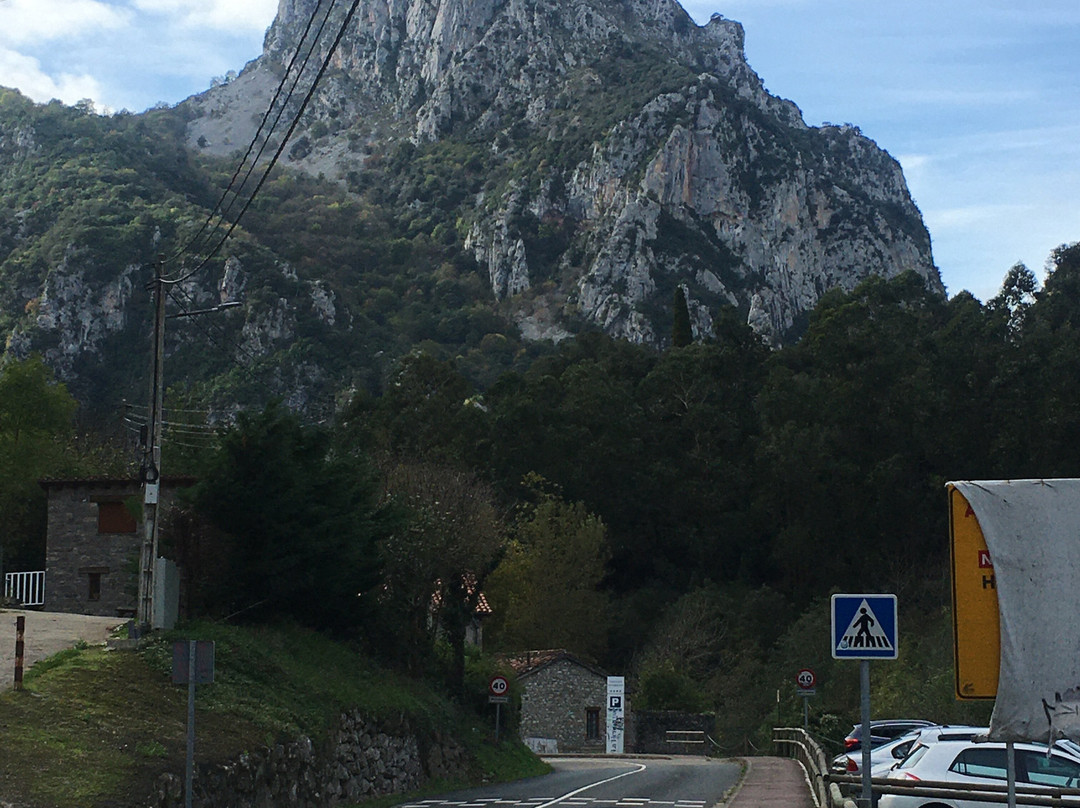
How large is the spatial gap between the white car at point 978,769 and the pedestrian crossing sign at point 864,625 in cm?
397

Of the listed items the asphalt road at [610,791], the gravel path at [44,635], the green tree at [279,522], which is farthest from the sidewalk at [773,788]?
the gravel path at [44,635]

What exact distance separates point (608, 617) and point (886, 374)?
18850 millimetres

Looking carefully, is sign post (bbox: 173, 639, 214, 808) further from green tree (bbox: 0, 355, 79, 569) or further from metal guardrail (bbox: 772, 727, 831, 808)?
green tree (bbox: 0, 355, 79, 569)

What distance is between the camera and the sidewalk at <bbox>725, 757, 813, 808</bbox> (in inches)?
878

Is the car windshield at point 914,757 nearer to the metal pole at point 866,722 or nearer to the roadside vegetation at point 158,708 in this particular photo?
the metal pole at point 866,722

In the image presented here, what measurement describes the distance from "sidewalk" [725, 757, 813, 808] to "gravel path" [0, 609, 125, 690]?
38.9 ft

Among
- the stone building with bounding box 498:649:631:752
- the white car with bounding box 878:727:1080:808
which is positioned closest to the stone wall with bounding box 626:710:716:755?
the stone building with bounding box 498:649:631:752

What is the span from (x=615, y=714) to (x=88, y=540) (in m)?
23.5

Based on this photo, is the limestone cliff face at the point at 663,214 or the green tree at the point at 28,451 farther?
the limestone cliff face at the point at 663,214

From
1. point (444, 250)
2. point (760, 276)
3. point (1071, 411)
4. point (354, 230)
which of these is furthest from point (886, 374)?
point (354, 230)

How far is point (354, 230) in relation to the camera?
179m

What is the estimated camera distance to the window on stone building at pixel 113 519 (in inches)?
1602

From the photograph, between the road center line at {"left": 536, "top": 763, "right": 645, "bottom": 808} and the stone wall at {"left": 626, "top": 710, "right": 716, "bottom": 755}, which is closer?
the road center line at {"left": 536, "top": 763, "right": 645, "bottom": 808}

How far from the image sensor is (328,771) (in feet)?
→ 76.0
